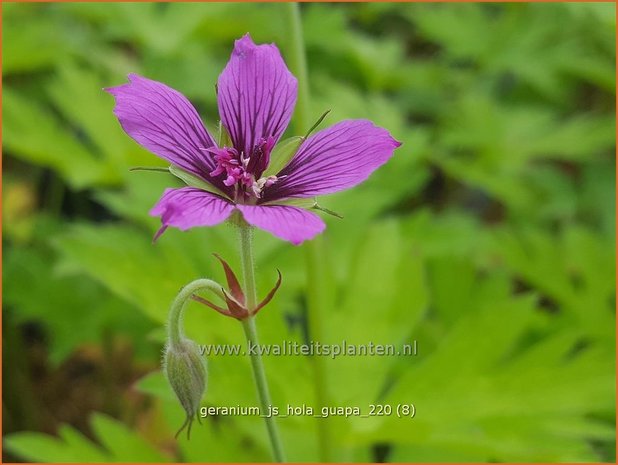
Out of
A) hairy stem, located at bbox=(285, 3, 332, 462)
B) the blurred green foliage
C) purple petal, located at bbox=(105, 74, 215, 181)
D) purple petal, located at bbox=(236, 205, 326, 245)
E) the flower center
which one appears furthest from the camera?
the blurred green foliage

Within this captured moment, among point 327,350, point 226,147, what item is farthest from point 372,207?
point 226,147

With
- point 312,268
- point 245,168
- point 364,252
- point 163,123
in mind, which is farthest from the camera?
point 364,252

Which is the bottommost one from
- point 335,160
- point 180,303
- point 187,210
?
point 180,303

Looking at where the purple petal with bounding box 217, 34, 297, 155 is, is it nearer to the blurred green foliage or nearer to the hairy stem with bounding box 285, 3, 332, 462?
the hairy stem with bounding box 285, 3, 332, 462

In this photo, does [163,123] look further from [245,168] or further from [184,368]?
[184,368]

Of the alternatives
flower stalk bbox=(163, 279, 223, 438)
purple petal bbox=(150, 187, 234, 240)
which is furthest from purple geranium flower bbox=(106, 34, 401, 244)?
flower stalk bbox=(163, 279, 223, 438)

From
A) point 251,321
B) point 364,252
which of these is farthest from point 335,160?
point 364,252

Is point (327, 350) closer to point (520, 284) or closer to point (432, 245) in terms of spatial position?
point (432, 245)
